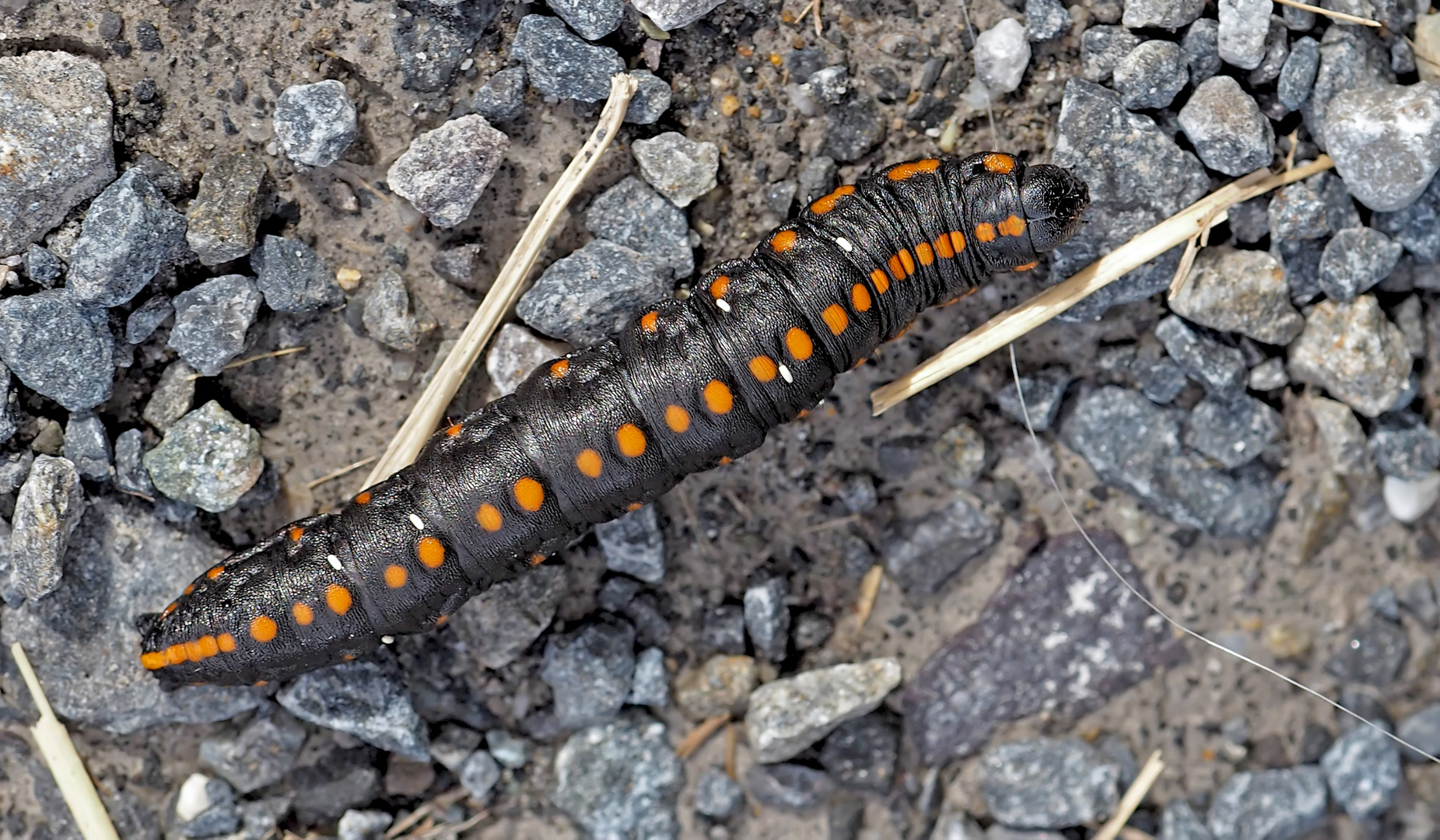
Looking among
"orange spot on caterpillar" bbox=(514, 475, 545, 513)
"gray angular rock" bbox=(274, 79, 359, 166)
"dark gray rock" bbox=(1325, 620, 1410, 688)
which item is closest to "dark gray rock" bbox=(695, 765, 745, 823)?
"orange spot on caterpillar" bbox=(514, 475, 545, 513)

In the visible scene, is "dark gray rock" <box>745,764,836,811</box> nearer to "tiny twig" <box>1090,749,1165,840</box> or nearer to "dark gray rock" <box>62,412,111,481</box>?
"tiny twig" <box>1090,749,1165,840</box>

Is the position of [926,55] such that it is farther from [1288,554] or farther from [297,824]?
[297,824]

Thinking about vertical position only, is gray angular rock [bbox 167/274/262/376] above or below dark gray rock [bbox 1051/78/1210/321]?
above

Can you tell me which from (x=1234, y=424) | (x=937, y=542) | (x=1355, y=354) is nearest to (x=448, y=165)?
(x=937, y=542)

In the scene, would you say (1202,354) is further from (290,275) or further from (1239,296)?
(290,275)

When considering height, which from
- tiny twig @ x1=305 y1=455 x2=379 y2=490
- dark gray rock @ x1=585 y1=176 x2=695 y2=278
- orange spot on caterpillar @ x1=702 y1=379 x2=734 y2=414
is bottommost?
orange spot on caterpillar @ x1=702 y1=379 x2=734 y2=414

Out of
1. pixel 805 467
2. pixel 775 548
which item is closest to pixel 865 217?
pixel 805 467
